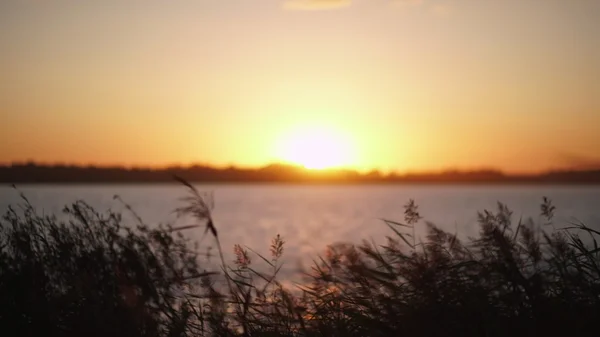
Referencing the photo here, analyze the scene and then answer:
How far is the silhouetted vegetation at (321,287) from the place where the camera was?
4.88 meters

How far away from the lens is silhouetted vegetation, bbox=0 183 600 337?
4883mm

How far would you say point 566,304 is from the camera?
498 centimetres

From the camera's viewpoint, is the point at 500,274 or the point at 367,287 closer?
the point at 500,274

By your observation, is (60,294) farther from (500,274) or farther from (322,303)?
(500,274)

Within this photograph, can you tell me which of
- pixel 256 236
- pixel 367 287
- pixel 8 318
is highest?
pixel 367 287

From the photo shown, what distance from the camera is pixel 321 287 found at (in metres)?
5.72

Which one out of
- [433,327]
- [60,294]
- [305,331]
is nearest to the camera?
[433,327]

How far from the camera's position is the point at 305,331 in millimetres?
5316

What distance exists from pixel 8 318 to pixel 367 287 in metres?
3.10

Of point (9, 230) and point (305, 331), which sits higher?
point (9, 230)

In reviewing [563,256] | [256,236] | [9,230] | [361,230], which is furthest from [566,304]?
[361,230]

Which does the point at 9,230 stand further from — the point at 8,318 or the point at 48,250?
the point at 8,318

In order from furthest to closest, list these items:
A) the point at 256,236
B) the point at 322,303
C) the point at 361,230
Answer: the point at 361,230
the point at 256,236
the point at 322,303

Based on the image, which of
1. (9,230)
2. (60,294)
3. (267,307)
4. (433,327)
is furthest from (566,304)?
(9,230)
